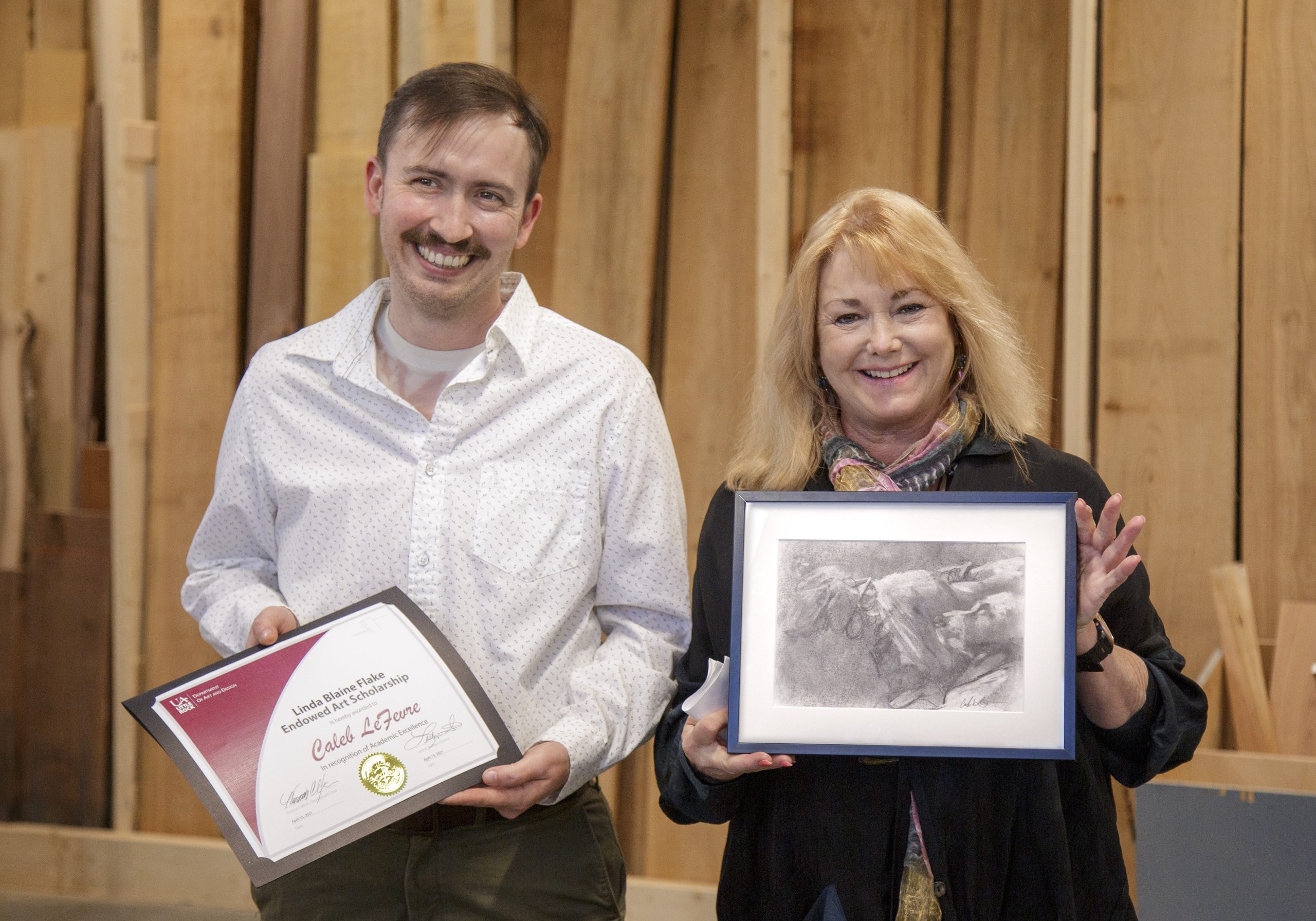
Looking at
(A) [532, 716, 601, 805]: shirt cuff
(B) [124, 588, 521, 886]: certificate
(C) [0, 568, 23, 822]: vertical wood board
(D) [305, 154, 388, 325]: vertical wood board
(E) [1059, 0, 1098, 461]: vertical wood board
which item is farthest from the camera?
(C) [0, 568, 23, 822]: vertical wood board

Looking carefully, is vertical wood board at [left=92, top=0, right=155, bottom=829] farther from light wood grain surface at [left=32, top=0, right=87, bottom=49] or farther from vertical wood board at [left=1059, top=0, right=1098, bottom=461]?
vertical wood board at [left=1059, top=0, right=1098, bottom=461]

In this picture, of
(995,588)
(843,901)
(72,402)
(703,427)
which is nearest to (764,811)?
(843,901)

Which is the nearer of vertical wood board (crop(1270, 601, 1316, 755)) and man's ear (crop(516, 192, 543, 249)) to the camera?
man's ear (crop(516, 192, 543, 249))

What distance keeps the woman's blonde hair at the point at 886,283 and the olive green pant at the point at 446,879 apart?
63 centimetres

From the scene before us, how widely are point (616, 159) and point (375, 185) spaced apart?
1323 millimetres

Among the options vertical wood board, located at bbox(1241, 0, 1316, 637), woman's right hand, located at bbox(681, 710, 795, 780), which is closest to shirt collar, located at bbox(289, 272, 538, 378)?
woman's right hand, located at bbox(681, 710, 795, 780)

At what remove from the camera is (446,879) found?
166 cm

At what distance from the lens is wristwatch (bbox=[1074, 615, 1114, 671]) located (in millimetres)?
1387

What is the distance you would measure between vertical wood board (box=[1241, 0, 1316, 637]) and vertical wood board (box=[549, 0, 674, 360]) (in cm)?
151

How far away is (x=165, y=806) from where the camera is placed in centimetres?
333

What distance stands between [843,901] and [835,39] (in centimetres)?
244

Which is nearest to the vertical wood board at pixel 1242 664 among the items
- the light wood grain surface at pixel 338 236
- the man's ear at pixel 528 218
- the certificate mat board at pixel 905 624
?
the certificate mat board at pixel 905 624
